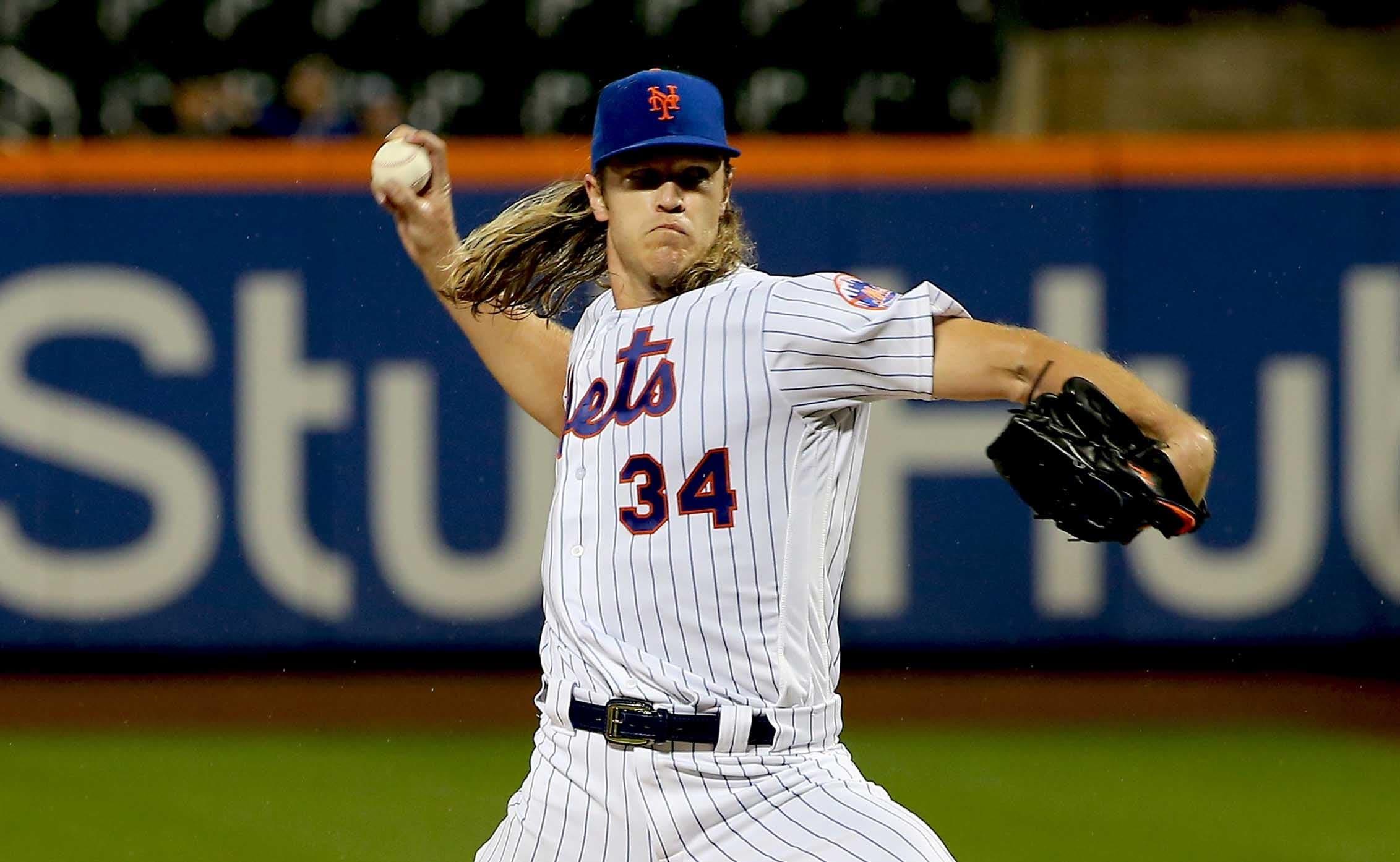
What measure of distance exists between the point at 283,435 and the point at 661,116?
14.6 ft

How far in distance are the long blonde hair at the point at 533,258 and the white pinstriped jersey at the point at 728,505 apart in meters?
0.53

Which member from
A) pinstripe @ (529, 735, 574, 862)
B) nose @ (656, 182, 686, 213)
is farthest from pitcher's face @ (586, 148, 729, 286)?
pinstripe @ (529, 735, 574, 862)

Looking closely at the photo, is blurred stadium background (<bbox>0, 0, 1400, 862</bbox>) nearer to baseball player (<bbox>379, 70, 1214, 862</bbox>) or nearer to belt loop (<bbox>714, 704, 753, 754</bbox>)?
baseball player (<bbox>379, 70, 1214, 862</bbox>)

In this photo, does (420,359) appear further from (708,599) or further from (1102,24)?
(708,599)

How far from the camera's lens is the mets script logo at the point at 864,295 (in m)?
2.60

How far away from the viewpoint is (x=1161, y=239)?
7.12m

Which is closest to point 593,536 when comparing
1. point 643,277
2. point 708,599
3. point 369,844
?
point 708,599

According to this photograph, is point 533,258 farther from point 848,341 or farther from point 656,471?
point 848,341

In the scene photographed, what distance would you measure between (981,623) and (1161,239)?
1.71 m

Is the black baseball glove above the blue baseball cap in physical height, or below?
below

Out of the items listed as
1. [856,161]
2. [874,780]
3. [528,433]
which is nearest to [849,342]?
[874,780]

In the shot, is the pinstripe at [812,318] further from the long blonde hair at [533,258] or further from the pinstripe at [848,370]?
the long blonde hair at [533,258]

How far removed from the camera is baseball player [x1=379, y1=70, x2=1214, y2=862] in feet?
8.37

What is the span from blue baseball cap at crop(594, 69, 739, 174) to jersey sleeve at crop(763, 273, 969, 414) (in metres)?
0.31
